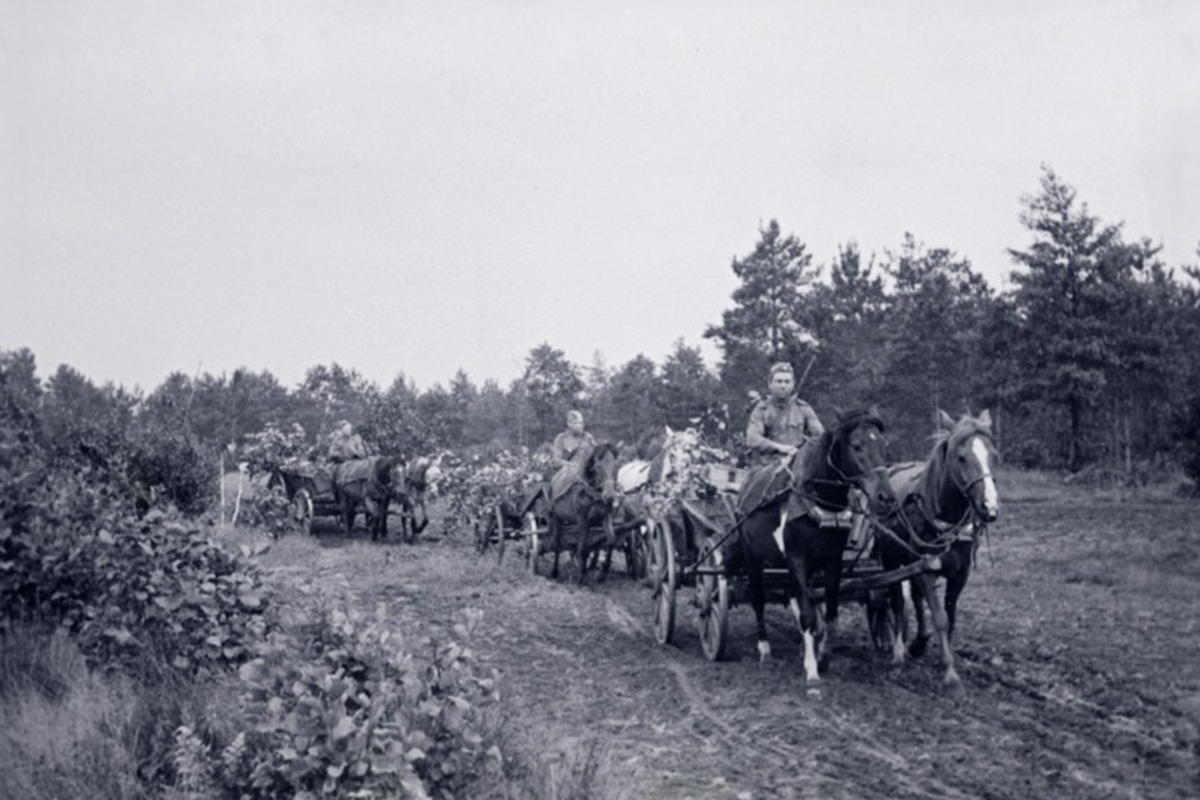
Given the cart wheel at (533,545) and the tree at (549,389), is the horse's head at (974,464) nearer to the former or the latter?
the cart wheel at (533,545)

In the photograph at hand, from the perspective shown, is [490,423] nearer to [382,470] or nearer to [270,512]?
[270,512]

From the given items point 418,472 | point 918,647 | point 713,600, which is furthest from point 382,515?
point 918,647

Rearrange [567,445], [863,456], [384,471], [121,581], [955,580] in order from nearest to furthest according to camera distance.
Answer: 1. [863,456]
2. [121,581]
3. [955,580]
4. [567,445]
5. [384,471]

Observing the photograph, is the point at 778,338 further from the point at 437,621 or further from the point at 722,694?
the point at 722,694

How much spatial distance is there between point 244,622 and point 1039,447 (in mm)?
31382

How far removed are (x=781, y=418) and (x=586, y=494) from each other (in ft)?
15.8

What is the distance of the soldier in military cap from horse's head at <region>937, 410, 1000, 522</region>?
145 cm

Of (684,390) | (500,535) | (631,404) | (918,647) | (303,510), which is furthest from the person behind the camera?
(631,404)

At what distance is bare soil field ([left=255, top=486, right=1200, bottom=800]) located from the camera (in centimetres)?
510

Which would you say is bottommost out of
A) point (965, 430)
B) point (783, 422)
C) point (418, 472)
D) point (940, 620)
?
point (940, 620)

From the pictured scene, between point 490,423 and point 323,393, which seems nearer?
point 490,423

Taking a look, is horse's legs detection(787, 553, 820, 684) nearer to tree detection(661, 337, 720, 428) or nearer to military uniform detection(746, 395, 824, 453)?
military uniform detection(746, 395, 824, 453)

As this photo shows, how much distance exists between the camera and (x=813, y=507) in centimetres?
697

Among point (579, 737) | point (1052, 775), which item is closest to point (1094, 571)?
point (1052, 775)
